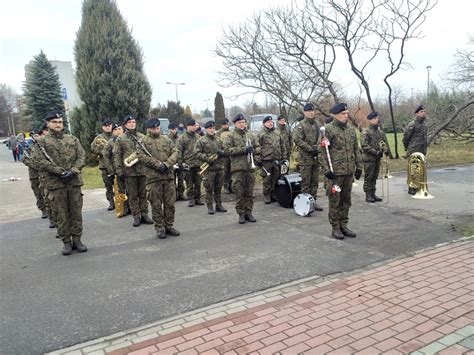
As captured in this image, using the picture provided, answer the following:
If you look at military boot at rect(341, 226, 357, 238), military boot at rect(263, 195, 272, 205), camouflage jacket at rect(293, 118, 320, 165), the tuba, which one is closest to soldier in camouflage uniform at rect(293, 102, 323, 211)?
camouflage jacket at rect(293, 118, 320, 165)

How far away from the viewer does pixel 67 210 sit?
→ 6246mm

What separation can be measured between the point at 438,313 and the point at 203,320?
2213 millimetres

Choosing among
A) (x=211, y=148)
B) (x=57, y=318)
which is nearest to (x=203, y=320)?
(x=57, y=318)

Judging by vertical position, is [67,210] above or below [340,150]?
below

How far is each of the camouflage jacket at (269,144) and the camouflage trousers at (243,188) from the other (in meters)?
1.53

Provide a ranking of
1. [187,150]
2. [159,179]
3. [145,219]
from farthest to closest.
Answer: [187,150], [145,219], [159,179]

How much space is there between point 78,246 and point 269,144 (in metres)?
4.67

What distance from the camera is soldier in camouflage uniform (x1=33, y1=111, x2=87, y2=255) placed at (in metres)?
6.02

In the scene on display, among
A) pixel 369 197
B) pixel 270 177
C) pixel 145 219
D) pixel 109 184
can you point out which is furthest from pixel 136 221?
pixel 369 197

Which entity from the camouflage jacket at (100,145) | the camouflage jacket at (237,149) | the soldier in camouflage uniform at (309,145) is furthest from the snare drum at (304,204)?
the camouflage jacket at (100,145)

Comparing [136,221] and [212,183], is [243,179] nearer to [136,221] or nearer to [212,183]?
[212,183]

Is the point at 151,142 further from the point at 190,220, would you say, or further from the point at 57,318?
the point at 57,318

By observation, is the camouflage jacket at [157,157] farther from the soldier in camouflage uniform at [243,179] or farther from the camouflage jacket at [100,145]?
the camouflage jacket at [100,145]

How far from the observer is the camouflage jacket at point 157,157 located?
6.72 m
